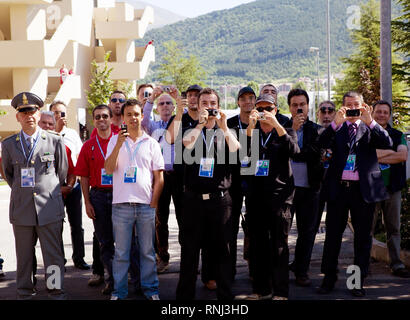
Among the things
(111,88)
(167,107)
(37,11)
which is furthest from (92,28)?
(167,107)

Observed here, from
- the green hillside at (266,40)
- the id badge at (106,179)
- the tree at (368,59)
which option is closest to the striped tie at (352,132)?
the id badge at (106,179)

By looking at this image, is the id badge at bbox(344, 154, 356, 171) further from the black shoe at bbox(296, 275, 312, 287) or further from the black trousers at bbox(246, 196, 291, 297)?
the black shoe at bbox(296, 275, 312, 287)

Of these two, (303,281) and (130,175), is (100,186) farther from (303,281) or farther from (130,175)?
(303,281)

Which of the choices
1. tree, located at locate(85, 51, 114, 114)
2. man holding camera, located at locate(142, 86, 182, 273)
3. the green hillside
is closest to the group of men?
man holding camera, located at locate(142, 86, 182, 273)

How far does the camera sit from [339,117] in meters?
6.41

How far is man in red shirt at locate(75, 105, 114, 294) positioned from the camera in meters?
6.38

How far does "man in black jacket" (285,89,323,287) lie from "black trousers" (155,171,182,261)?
1.51 m

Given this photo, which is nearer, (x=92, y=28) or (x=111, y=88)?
(x=111, y=88)

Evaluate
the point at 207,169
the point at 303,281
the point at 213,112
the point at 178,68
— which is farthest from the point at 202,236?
the point at 178,68

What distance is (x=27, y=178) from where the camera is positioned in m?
5.81

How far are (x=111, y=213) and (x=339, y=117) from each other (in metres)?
2.82

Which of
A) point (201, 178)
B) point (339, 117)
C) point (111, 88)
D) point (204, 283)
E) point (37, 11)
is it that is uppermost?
point (37, 11)

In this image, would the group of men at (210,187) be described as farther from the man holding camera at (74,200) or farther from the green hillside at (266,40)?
the green hillside at (266,40)
